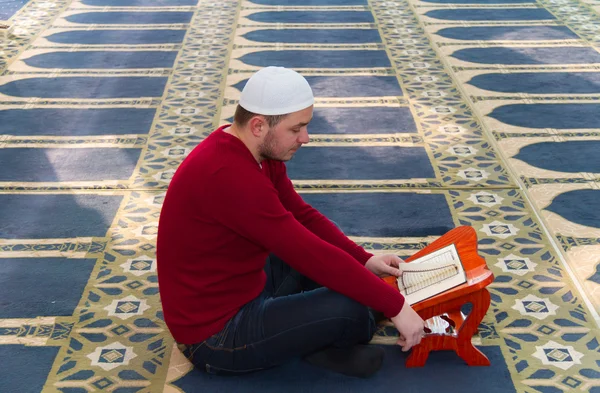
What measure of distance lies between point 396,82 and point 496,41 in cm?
114

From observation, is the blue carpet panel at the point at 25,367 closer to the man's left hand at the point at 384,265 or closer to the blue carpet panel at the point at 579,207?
the man's left hand at the point at 384,265

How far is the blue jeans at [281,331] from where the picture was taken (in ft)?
6.95

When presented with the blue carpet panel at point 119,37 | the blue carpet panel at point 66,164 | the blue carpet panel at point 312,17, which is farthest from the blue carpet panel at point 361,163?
the blue carpet panel at point 312,17

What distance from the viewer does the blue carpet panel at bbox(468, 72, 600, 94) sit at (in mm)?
4531

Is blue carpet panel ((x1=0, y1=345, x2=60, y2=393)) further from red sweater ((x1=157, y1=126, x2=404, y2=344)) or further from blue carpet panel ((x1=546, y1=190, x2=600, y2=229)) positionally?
blue carpet panel ((x1=546, y1=190, x2=600, y2=229))

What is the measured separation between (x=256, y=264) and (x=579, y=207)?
5.67ft

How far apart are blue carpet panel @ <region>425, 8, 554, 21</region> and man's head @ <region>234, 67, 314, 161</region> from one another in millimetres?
4291

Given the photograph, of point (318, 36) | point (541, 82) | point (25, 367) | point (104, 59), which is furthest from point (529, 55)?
point (25, 367)

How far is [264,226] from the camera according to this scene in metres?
1.98

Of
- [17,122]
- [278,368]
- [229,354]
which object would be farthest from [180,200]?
[17,122]

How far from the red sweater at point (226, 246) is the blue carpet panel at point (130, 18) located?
4.09 metres

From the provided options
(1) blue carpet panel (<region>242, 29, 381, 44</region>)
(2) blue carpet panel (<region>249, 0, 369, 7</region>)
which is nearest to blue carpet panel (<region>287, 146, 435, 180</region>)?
(1) blue carpet panel (<region>242, 29, 381, 44</region>)

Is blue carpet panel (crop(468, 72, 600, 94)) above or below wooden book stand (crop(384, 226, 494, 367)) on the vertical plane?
below

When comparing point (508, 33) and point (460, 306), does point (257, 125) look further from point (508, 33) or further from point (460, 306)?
point (508, 33)
